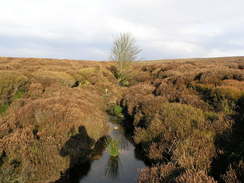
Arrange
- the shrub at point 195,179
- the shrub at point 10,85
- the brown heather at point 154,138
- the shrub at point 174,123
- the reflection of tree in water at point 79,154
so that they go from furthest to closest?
1. the shrub at point 10,85
2. the shrub at point 174,123
3. the reflection of tree in water at point 79,154
4. the brown heather at point 154,138
5. the shrub at point 195,179

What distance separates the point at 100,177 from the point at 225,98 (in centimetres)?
676

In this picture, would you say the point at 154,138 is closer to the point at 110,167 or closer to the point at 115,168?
the point at 115,168

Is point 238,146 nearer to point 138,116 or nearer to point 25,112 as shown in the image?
point 138,116

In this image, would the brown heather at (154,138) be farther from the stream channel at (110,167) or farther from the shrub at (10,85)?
the stream channel at (110,167)

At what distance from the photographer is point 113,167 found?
600cm

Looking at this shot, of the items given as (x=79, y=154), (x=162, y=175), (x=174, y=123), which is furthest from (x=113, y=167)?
(x=174, y=123)

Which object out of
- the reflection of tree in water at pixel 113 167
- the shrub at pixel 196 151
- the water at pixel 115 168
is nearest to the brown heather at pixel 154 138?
the shrub at pixel 196 151

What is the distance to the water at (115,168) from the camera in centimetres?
539

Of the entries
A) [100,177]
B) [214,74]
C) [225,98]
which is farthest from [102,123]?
[214,74]

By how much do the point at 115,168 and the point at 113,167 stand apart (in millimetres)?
94

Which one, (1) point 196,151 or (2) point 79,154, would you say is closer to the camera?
(1) point 196,151

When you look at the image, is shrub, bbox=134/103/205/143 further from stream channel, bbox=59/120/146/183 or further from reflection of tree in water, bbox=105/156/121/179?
reflection of tree in water, bbox=105/156/121/179

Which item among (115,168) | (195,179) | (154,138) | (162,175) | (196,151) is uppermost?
(195,179)

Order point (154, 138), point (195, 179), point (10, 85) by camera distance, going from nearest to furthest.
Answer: point (195, 179), point (154, 138), point (10, 85)
